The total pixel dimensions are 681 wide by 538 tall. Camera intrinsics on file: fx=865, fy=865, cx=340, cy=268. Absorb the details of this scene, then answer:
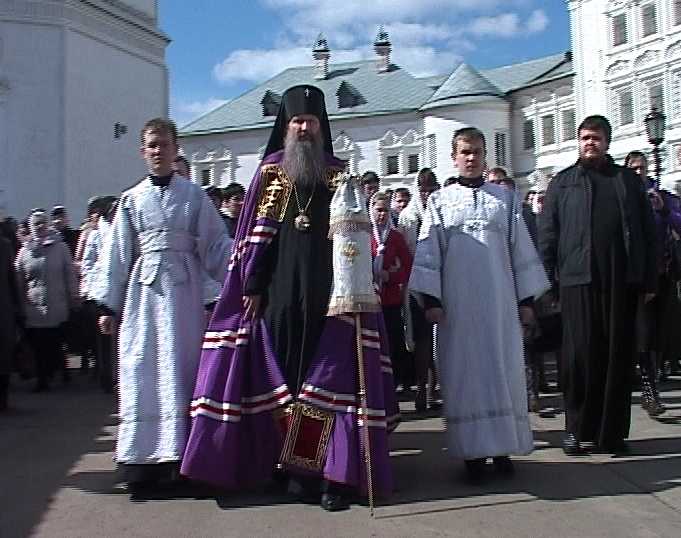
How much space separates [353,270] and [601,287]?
1.99 metres

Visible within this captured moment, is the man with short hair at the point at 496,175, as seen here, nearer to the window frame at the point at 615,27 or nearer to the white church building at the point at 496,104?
the white church building at the point at 496,104

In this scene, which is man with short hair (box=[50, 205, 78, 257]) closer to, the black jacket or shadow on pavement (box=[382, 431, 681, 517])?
shadow on pavement (box=[382, 431, 681, 517])

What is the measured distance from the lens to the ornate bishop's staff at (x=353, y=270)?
4688 millimetres

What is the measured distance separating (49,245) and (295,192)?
6043 millimetres

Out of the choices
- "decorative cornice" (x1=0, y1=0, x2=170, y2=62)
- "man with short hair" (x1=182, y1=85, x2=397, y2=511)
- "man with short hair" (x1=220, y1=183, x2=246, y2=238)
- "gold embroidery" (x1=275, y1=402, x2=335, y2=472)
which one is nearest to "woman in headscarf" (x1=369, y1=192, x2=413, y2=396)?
"man with short hair" (x1=220, y1=183, x2=246, y2=238)

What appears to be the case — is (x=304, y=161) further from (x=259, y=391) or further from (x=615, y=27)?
(x=615, y=27)

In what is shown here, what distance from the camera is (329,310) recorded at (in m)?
4.76

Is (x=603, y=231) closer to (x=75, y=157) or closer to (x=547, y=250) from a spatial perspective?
(x=547, y=250)

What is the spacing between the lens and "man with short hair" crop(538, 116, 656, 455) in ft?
18.9

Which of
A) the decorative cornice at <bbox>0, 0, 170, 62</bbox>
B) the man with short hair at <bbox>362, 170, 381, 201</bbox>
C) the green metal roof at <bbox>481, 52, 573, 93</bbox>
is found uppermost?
the green metal roof at <bbox>481, 52, 573, 93</bbox>

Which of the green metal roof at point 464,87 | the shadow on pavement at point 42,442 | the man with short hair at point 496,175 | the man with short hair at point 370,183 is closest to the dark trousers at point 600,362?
the man with short hair at point 496,175

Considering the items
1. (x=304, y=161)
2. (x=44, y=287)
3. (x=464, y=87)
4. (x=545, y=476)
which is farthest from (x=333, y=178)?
(x=464, y=87)

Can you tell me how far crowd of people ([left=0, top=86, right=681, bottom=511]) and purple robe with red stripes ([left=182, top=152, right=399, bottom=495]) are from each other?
0.01 m

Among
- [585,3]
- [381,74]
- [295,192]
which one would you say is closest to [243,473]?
[295,192]
